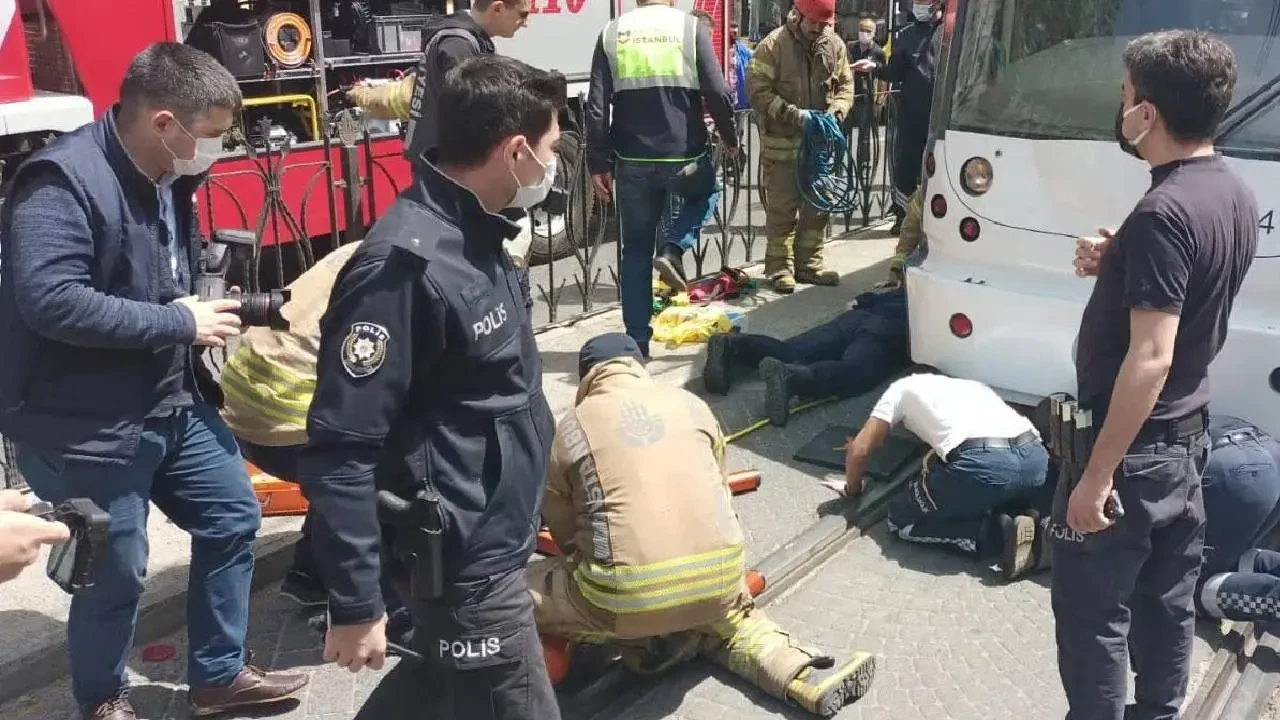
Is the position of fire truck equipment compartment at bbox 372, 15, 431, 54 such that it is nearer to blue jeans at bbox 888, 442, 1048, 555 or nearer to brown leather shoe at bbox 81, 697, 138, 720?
blue jeans at bbox 888, 442, 1048, 555

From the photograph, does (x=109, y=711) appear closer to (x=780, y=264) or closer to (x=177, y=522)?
(x=177, y=522)

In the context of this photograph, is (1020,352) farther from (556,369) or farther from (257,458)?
(257,458)

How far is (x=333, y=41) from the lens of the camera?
8102mm

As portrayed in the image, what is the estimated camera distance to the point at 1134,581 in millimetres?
2814

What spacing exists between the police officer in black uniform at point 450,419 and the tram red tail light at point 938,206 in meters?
3.00

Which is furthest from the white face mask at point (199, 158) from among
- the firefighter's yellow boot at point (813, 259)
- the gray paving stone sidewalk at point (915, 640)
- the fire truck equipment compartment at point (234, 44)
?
the firefighter's yellow boot at point (813, 259)

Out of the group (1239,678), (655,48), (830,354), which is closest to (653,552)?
(1239,678)

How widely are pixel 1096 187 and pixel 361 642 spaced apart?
3.39 meters

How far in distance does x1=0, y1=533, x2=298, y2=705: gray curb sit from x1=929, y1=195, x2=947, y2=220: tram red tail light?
9.28ft

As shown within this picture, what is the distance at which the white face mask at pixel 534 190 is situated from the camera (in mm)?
2287

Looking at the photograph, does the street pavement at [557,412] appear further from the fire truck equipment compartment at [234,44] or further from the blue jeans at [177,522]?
the fire truck equipment compartment at [234,44]

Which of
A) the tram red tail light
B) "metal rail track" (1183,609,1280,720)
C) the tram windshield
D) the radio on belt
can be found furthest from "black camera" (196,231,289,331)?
the tram windshield

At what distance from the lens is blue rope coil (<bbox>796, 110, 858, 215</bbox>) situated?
752cm

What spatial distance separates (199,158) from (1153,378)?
2.22m
